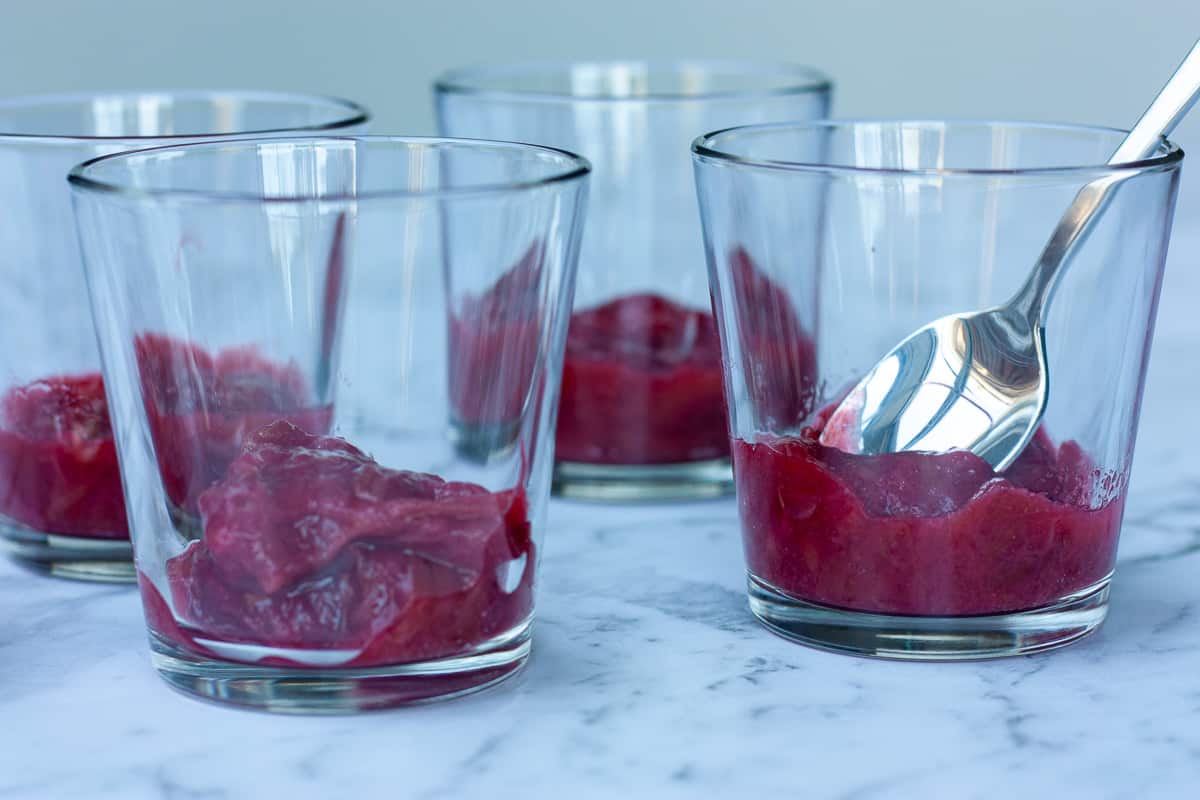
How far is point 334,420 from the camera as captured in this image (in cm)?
105

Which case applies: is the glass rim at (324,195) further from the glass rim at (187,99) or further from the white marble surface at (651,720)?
the white marble surface at (651,720)

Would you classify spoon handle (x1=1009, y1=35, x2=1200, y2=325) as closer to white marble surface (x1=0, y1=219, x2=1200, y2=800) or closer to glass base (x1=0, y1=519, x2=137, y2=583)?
white marble surface (x1=0, y1=219, x2=1200, y2=800)

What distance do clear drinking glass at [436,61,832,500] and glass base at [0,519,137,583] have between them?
1.20 feet

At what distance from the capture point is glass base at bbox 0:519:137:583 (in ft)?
4.21

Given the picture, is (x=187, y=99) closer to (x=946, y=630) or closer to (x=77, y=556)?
(x=77, y=556)

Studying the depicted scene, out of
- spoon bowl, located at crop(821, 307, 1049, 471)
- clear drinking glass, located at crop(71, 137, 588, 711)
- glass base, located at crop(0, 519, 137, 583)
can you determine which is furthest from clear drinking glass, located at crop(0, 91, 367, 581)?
spoon bowl, located at crop(821, 307, 1049, 471)

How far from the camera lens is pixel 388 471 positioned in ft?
3.31

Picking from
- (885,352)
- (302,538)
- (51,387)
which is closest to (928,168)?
(885,352)

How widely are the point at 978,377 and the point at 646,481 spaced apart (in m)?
0.39

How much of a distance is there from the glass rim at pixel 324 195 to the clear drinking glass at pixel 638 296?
0.33m

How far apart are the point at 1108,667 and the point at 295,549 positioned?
0.50 meters

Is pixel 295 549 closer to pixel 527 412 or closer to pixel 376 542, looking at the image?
pixel 376 542

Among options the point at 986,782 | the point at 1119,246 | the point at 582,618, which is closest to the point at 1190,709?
the point at 986,782

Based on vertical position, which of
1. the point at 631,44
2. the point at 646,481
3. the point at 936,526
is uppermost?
the point at 631,44
